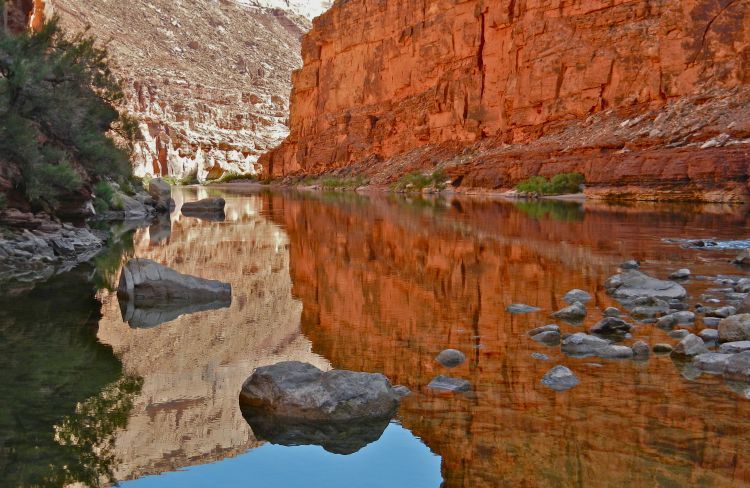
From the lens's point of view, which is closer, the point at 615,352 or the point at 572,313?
the point at 615,352

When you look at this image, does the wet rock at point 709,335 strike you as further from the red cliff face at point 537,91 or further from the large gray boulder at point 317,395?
the red cliff face at point 537,91

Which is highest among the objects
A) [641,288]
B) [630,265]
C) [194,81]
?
[194,81]

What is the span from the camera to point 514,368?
17.7ft

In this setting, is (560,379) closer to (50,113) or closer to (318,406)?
(318,406)

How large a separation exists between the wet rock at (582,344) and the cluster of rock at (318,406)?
1661 millimetres

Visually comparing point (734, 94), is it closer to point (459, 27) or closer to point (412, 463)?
point (459, 27)

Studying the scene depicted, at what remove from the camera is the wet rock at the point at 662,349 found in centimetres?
573

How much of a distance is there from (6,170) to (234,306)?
7.57 meters

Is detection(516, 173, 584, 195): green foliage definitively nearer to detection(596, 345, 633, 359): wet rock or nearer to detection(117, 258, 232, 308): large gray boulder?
detection(117, 258, 232, 308): large gray boulder

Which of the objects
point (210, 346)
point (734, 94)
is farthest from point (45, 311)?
point (734, 94)

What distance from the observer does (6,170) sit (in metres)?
13.4

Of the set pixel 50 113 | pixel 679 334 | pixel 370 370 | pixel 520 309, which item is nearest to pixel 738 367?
pixel 679 334

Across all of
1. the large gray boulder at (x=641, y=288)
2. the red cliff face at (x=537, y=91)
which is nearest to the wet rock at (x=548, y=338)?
the large gray boulder at (x=641, y=288)

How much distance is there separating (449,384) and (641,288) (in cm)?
403
